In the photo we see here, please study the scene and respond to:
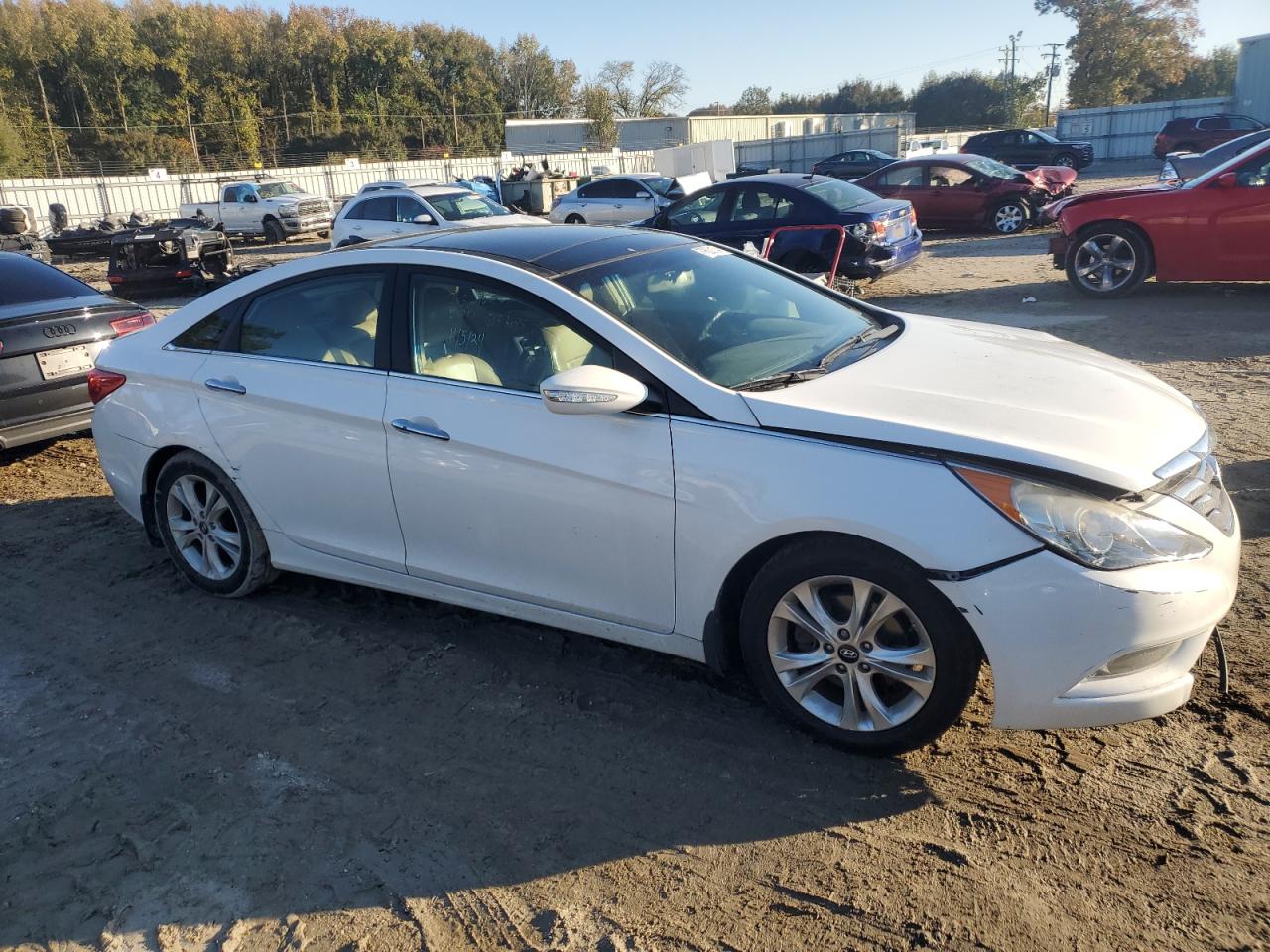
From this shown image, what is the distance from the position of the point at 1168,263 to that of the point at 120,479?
406 inches

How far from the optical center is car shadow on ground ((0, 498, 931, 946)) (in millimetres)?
2795

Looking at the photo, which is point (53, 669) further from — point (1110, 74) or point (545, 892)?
point (1110, 74)

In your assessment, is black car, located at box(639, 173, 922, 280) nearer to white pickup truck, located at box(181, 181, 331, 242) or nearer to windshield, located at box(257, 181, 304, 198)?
white pickup truck, located at box(181, 181, 331, 242)

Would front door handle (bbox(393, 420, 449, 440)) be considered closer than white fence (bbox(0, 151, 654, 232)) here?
Yes

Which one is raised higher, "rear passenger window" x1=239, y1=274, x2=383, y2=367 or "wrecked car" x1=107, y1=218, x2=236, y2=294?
"rear passenger window" x1=239, y1=274, x2=383, y2=367

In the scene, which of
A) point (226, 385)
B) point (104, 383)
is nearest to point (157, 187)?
point (104, 383)

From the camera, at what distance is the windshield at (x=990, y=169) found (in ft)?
60.8

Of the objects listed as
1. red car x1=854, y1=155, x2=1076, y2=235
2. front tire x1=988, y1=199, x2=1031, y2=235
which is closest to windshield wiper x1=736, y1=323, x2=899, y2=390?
red car x1=854, y1=155, x2=1076, y2=235

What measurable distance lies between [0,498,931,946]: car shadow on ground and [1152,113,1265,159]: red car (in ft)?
117

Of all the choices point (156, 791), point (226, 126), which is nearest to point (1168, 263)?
point (156, 791)

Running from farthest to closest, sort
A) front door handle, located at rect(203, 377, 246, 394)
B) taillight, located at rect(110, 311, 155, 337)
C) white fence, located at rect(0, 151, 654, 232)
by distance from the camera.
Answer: white fence, located at rect(0, 151, 654, 232) < taillight, located at rect(110, 311, 155, 337) < front door handle, located at rect(203, 377, 246, 394)

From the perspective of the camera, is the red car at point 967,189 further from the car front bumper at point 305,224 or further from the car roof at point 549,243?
the car front bumper at point 305,224

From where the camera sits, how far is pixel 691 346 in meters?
3.55

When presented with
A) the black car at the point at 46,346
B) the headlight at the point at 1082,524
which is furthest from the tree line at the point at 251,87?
the headlight at the point at 1082,524
